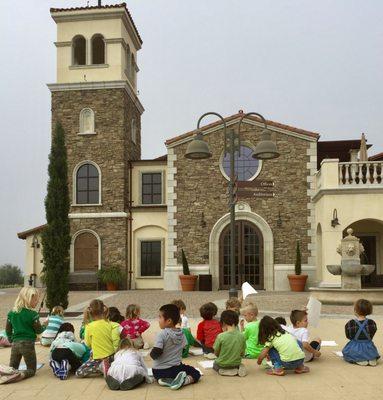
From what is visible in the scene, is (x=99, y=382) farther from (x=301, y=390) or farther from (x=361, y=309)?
(x=361, y=309)

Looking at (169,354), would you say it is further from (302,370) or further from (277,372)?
(302,370)

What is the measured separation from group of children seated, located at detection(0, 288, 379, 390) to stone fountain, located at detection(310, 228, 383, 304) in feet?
29.5

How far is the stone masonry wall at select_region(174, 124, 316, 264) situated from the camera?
24422 mm

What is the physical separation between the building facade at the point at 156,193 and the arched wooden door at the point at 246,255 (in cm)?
4

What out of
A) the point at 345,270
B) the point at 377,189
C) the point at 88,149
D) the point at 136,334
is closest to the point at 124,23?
the point at 88,149

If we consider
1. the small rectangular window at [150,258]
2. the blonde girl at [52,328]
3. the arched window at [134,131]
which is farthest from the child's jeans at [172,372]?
the arched window at [134,131]

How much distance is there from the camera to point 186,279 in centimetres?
2408

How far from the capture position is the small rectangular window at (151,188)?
27.2m

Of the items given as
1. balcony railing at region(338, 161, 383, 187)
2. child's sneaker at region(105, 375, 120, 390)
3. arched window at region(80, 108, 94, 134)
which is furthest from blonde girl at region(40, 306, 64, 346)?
arched window at region(80, 108, 94, 134)

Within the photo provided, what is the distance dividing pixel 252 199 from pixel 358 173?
17.5 ft

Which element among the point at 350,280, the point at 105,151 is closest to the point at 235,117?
the point at 105,151

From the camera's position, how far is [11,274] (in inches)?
2215

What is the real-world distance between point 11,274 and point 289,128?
4030 cm

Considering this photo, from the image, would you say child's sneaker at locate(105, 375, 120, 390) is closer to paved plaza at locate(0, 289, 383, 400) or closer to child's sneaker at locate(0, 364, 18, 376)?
paved plaza at locate(0, 289, 383, 400)
